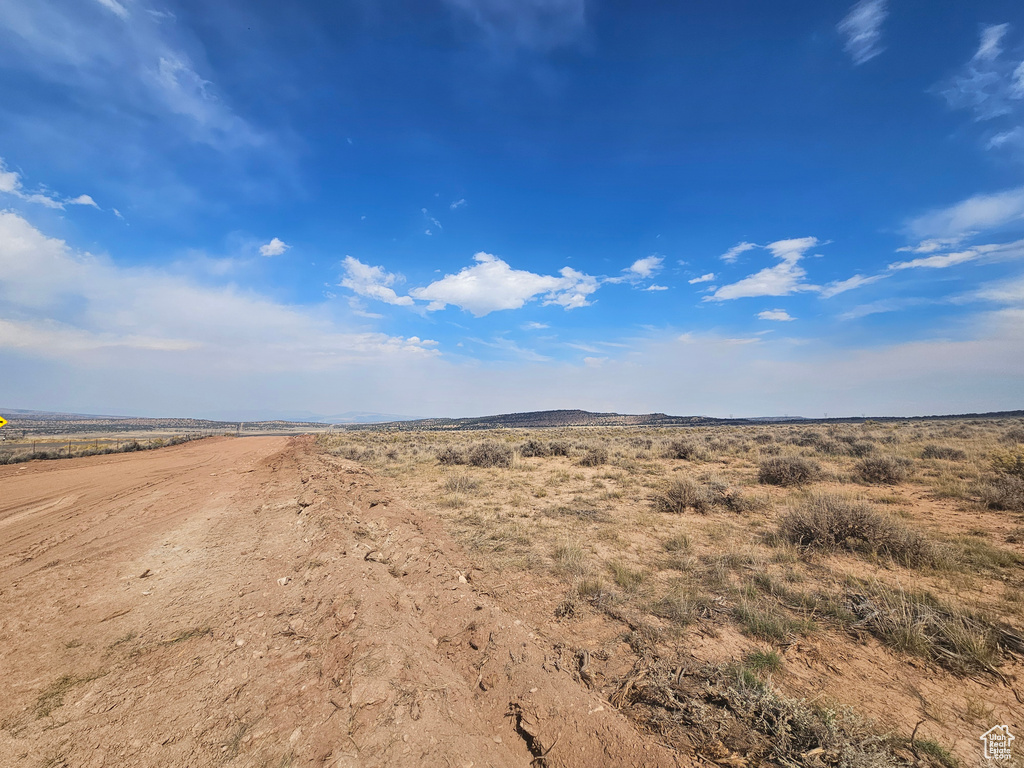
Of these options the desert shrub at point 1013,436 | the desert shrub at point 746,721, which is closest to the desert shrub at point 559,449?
the desert shrub at point 746,721

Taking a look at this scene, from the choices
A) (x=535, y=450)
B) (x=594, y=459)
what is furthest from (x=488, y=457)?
(x=594, y=459)

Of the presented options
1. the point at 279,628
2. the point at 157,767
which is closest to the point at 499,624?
the point at 279,628

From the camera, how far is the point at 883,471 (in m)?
12.2

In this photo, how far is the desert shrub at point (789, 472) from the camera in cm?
1245

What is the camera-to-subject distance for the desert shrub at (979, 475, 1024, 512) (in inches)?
351

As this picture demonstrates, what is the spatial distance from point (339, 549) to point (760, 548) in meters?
7.64

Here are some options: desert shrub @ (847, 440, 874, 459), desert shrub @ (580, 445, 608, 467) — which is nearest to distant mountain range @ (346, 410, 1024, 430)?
desert shrub @ (847, 440, 874, 459)

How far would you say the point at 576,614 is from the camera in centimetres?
511

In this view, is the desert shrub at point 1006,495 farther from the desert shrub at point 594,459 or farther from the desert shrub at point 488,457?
the desert shrub at point 488,457

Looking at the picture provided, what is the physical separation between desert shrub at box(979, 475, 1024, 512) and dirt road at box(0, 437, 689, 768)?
→ 38.6ft

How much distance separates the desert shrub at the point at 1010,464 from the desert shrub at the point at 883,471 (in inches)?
78.1

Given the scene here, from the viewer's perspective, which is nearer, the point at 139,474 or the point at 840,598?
the point at 840,598

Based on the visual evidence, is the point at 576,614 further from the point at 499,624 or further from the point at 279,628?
the point at 279,628

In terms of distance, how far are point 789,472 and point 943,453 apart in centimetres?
875
